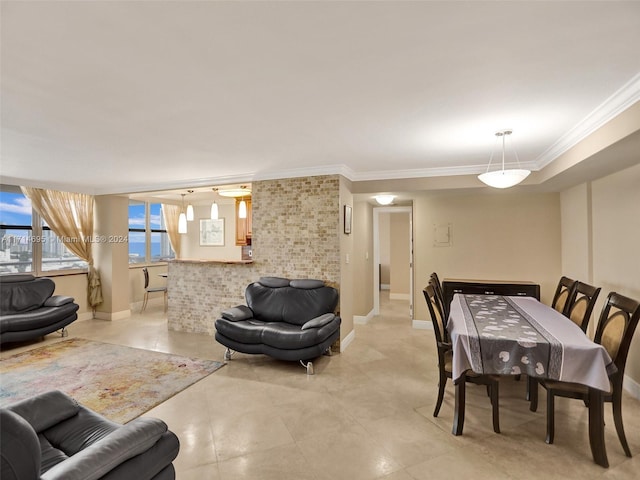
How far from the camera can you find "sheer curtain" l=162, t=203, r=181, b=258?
26.5 feet

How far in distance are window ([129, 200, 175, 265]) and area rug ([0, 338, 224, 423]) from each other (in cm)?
327

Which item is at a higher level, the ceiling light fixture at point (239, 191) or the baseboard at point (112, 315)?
the ceiling light fixture at point (239, 191)

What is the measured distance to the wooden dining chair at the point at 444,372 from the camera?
248cm

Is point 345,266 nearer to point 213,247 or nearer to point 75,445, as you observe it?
point 75,445

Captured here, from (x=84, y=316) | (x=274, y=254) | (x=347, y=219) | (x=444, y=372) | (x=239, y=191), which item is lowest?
(x=84, y=316)

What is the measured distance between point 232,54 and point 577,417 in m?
3.73

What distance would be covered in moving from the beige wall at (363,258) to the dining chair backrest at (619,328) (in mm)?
3245

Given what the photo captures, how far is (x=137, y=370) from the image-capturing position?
3.66m

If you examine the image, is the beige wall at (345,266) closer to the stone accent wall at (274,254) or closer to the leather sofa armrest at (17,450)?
the stone accent wall at (274,254)

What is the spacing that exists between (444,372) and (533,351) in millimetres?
706

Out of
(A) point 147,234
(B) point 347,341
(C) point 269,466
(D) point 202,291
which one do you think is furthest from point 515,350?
(A) point 147,234

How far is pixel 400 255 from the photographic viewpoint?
7.84 m

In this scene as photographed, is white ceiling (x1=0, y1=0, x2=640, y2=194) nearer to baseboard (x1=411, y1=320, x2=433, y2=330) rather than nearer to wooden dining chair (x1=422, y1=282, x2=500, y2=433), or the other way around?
wooden dining chair (x1=422, y1=282, x2=500, y2=433)

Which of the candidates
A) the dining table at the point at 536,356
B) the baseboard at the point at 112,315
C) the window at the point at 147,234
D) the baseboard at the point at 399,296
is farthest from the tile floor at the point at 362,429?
the window at the point at 147,234
